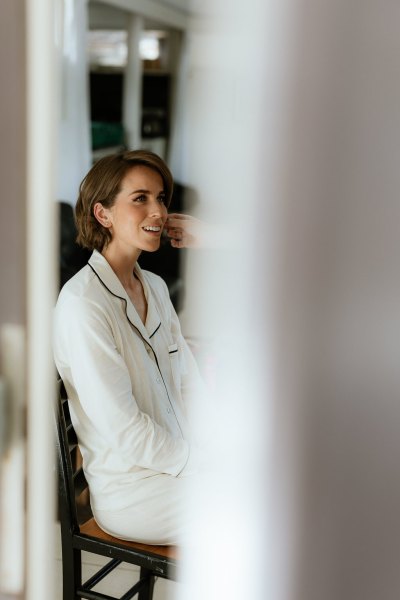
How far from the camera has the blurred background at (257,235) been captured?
64 cm

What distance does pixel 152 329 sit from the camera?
0.83 m

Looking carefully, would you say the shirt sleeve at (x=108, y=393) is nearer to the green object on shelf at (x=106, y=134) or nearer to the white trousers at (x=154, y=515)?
the white trousers at (x=154, y=515)

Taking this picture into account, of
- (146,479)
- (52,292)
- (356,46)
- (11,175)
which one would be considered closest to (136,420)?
(146,479)

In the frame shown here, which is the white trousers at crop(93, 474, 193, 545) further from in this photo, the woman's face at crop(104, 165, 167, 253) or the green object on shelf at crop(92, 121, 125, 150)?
the green object on shelf at crop(92, 121, 125, 150)

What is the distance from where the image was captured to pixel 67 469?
0.90 metres

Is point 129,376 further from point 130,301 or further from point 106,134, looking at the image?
point 106,134

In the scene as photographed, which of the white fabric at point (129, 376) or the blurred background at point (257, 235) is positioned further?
the white fabric at point (129, 376)

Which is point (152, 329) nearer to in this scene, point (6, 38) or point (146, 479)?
point (146, 479)

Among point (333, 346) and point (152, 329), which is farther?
point (152, 329)

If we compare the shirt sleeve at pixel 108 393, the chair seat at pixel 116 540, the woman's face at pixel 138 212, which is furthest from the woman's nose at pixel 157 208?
the chair seat at pixel 116 540

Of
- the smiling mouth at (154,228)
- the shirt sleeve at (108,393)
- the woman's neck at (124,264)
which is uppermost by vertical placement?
the smiling mouth at (154,228)

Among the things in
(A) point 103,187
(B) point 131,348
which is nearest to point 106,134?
(A) point 103,187

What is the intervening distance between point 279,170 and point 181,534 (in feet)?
1.57

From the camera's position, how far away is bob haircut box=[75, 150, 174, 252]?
81 cm
